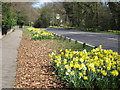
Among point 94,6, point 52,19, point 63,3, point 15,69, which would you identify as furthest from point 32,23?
point 15,69

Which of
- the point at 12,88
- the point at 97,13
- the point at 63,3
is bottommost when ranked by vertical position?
the point at 12,88

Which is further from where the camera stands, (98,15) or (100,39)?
(98,15)

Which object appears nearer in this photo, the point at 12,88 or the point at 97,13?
the point at 12,88

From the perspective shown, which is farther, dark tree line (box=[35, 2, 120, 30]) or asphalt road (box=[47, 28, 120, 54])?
dark tree line (box=[35, 2, 120, 30])

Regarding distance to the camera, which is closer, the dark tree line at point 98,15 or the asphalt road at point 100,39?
the asphalt road at point 100,39

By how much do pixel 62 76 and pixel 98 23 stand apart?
32.8 m

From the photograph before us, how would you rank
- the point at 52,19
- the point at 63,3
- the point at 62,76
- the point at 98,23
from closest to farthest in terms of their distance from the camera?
the point at 62,76 → the point at 98,23 → the point at 63,3 → the point at 52,19

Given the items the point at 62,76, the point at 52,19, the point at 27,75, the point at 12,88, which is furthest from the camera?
the point at 52,19

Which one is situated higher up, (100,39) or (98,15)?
(98,15)

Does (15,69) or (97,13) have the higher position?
(97,13)

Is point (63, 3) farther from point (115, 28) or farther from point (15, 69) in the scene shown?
point (15, 69)

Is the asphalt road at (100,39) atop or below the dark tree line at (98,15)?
below

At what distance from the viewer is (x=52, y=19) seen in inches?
2879

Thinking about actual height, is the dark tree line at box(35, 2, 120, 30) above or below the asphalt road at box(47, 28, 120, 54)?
above
